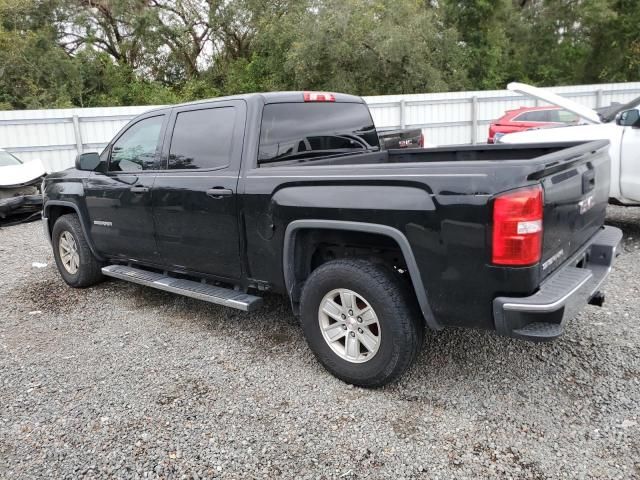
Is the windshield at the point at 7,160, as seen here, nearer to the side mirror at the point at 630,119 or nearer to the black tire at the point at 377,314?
the black tire at the point at 377,314

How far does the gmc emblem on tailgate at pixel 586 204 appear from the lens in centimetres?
326

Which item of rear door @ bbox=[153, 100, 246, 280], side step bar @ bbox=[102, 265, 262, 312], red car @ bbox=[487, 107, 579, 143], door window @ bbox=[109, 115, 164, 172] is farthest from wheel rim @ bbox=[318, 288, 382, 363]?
red car @ bbox=[487, 107, 579, 143]

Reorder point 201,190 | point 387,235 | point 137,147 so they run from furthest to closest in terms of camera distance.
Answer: point 137,147 < point 201,190 < point 387,235

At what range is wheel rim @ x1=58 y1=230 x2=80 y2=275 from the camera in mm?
5629

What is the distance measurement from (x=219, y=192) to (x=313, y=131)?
2.88 feet

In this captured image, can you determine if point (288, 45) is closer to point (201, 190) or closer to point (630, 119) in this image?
point (630, 119)

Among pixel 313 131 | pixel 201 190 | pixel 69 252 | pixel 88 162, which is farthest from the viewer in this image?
pixel 69 252

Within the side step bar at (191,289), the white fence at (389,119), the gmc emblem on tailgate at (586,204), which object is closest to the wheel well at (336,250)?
the side step bar at (191,289)

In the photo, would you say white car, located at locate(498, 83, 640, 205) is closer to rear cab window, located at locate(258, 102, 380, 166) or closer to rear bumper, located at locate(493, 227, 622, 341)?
rear cab window, located at locate(258, 102, 380, 166)

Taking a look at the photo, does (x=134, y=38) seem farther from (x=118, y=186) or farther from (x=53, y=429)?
(x=53, y=429)

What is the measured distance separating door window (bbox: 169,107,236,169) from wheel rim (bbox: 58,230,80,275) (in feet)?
6.40

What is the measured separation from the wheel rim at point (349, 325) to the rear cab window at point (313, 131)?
3.76 feet

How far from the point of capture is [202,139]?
4195 mm

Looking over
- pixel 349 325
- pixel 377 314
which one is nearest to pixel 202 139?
pixel 349 325
